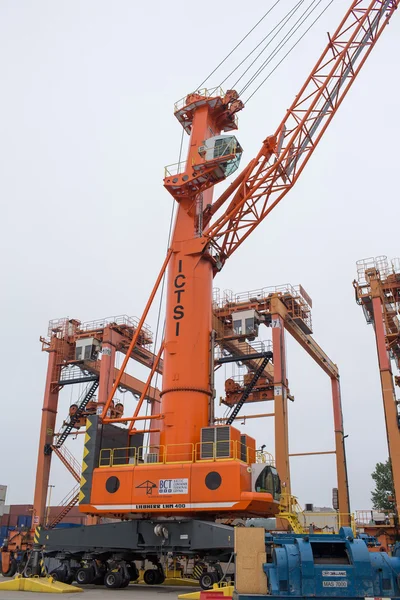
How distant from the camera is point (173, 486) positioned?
1747cm

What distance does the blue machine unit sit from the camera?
33.3 feet

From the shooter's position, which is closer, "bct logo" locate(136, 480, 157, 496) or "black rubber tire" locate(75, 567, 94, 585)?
"bct logo" locate(136, 480, 157, 496)

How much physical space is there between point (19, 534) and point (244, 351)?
64.9 ft

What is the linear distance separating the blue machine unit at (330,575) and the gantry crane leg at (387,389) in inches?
890

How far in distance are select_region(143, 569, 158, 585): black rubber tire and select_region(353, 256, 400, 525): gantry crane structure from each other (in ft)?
53.8

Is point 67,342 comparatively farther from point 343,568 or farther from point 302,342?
point 343,568

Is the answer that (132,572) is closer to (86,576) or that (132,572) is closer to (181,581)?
(86,576)

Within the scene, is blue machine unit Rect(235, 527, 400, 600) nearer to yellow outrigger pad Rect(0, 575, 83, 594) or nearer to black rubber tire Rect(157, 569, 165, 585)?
yellow outrigger pad Rect(0, 575, 83, 594)

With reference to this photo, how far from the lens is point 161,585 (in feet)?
64.6

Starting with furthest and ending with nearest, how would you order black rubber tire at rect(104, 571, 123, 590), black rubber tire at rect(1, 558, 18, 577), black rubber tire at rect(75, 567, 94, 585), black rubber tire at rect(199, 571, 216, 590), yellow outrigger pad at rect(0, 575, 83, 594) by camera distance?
black rubber tire at rect(1, 558, 18, 577), black rubber tire at rect(75, 567, 94, 585), black rubber tire at rect(104, 571, 123, 590), yellow outrigger pad at rect(0, 575, 83, 594), black rubber tire at rect(199, 571, 216, 590)

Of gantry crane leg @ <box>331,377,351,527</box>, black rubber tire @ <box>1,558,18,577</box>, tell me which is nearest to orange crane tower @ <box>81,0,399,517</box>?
black rubber tire @ <box>1,558,18,577</box>

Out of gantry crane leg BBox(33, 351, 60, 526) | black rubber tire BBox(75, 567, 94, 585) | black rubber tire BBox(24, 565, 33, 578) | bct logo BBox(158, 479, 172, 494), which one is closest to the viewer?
bct logo BBox(158, 479, 172, 494)

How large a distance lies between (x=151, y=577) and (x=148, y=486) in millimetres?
4139

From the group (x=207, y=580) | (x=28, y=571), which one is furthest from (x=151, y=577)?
(x=207, y=580)
